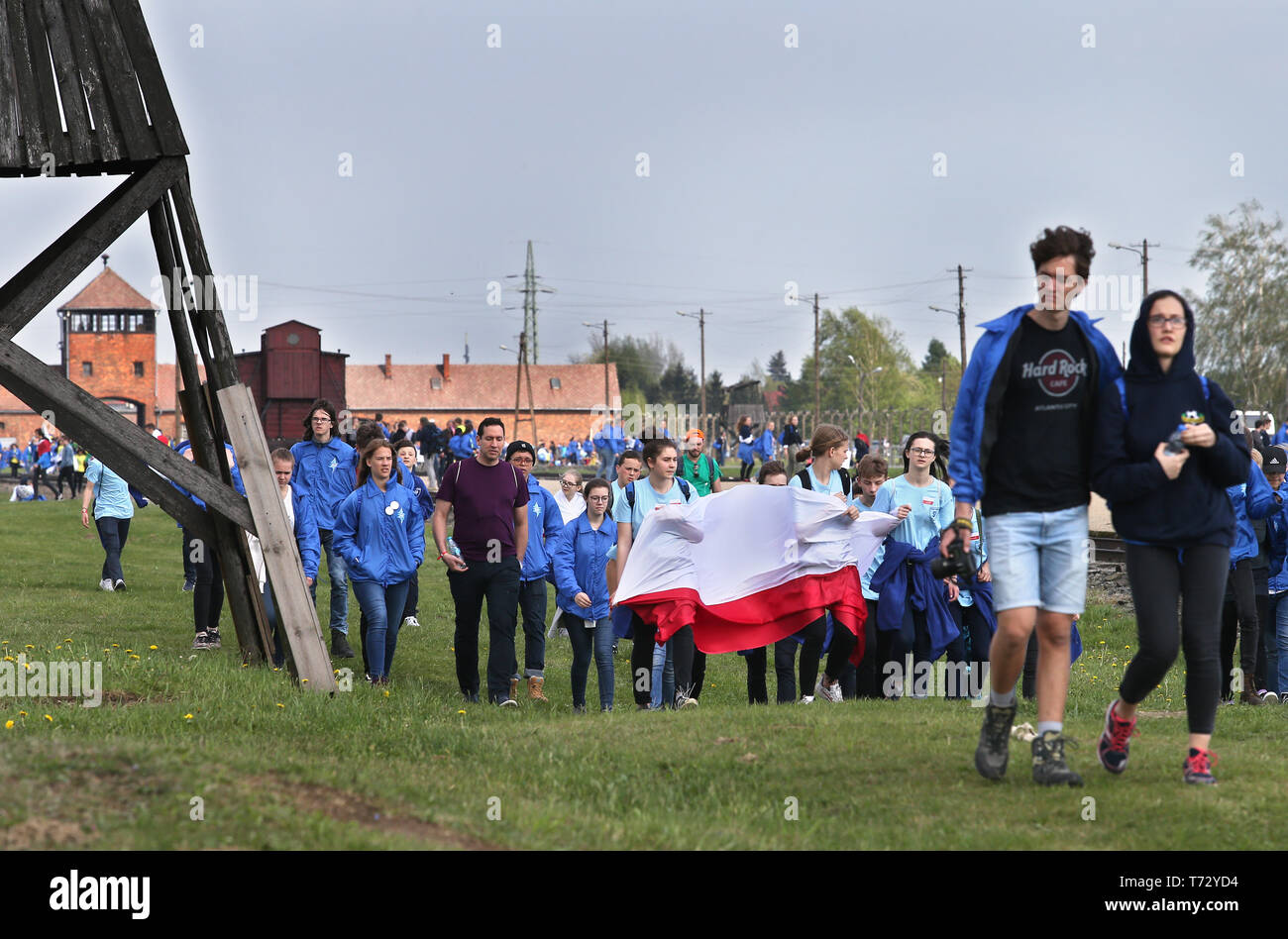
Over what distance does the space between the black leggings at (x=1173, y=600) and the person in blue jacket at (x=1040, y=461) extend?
26 cm

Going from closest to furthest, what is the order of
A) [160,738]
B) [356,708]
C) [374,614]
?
[160,738], [356,708], [374,614]

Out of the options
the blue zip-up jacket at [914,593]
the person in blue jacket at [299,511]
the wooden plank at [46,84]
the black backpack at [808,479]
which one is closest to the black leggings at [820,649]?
the blue zip-up jacket at [914,593]

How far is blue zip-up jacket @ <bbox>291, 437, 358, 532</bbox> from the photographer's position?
1343cm

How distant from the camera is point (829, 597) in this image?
10398 millimetres

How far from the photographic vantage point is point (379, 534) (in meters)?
11.7

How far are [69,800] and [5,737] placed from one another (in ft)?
6.31

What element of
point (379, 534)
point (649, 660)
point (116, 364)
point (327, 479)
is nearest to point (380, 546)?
point (379, 534)

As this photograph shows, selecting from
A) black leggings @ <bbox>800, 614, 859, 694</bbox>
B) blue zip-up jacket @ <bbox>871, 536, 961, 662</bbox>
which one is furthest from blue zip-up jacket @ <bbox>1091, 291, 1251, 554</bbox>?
black leggings @ <bbox>800, 614, 859, 694</bbox>

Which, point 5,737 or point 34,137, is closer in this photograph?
point 5,737

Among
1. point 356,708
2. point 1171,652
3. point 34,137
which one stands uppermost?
point 34,137

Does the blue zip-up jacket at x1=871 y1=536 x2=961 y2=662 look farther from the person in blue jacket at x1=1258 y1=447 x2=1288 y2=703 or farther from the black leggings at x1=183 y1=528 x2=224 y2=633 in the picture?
the black leggings at x1=183 y1=528 x2=224 y2=633

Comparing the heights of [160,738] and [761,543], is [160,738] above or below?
below
